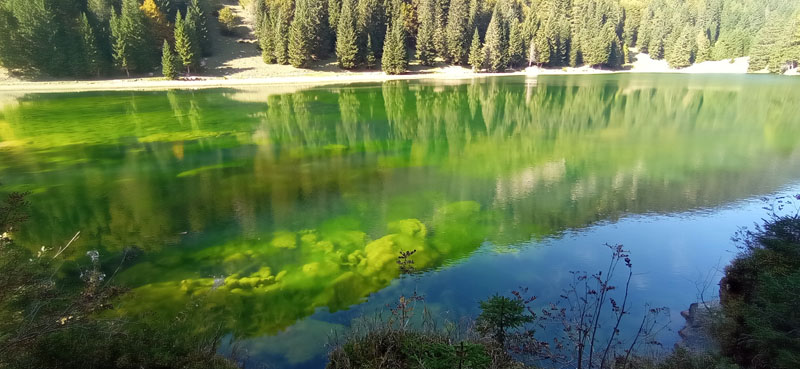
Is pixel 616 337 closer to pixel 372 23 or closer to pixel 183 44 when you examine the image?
pixel 183 44

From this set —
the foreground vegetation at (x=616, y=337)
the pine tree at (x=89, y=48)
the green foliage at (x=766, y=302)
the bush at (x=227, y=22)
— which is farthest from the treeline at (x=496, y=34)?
the foreground vegetation at (x=616, y=337)

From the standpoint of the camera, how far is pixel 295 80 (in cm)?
6694

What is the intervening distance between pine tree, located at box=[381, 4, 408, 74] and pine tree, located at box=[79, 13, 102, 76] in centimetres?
4177

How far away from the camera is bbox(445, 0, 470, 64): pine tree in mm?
75875

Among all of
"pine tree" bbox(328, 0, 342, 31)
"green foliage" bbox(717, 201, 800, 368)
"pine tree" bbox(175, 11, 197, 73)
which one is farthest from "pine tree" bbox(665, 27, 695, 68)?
"green foliage" bbox(717, 201, 800, 368)

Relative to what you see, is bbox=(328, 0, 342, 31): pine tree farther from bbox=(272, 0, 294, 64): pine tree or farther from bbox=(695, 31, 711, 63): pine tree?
bbox=(695, 31, 711, 63): pine tree

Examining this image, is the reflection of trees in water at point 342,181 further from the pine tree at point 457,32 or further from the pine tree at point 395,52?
the pine tree at point 457,32

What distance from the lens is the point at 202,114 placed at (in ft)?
112

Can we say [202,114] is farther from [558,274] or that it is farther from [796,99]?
[796,99]

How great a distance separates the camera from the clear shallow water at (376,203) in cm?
905

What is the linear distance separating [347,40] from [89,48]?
37.0 m

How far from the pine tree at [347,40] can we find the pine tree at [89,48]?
114 feet

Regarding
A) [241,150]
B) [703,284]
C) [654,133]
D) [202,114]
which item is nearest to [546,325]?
[703,284]

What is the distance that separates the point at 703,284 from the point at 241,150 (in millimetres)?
19548
